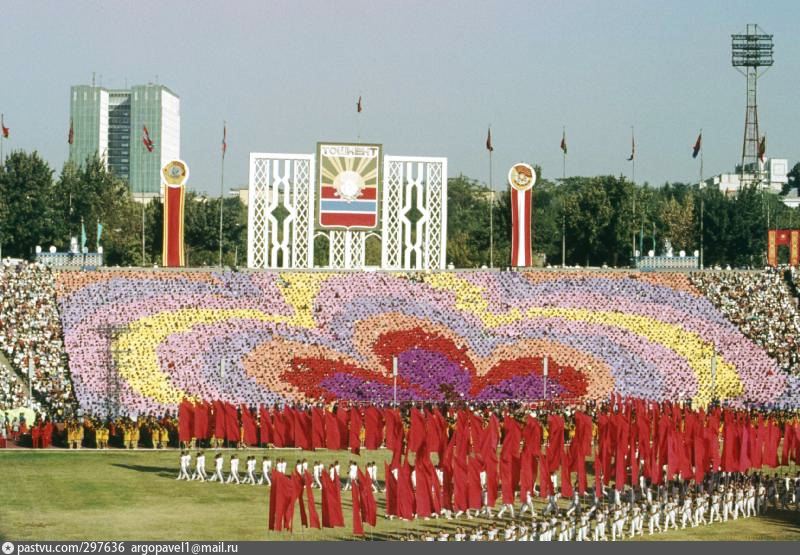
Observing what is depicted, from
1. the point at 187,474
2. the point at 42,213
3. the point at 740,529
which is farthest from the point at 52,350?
the point at 740,529

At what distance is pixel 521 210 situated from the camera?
66.9 meters

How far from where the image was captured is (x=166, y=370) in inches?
2122

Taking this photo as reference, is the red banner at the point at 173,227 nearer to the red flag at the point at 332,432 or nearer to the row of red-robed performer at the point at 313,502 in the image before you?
the red flag at the point at 332,432

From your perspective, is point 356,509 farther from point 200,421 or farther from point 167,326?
point 167,326

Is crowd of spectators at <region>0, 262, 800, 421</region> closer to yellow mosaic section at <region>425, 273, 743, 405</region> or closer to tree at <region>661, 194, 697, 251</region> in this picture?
yellow mosaic section at <region>425, 273, 743, 405</region>

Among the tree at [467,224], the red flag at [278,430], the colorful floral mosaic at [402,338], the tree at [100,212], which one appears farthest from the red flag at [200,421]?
Answer: the tree at [467,224]

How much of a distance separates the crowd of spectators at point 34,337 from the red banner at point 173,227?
604 cm

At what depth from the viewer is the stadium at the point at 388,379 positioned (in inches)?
1267

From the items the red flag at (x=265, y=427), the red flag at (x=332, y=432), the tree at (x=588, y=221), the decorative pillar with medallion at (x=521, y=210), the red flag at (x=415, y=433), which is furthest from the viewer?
the tree at (x=588, y=221)

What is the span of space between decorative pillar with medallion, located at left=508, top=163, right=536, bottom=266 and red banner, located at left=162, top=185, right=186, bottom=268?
1681 centimetres

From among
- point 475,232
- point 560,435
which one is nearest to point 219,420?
point 560,435

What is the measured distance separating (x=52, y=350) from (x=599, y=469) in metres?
28.8

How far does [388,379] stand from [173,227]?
17137mm

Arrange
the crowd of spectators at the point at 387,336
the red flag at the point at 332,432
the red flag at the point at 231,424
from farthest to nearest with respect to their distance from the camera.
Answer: the crowd of spectators at the point at 387,336, the red flag at the point at 231,424, the red flag at the point at 332,432
